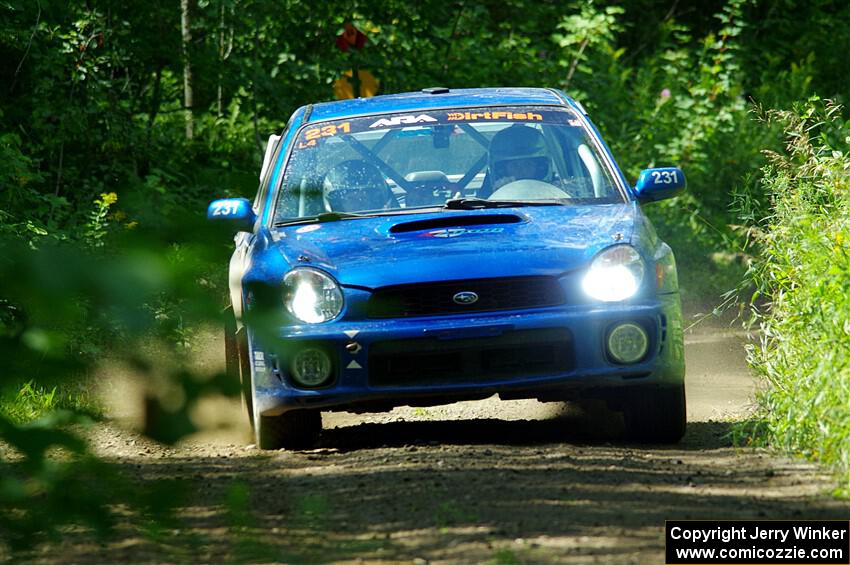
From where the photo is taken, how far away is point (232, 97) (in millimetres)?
14078

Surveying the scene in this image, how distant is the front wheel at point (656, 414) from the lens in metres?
Result: 5.93

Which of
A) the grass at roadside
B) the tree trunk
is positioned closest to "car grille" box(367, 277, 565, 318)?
the grass at roadside

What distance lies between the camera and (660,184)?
6.57 meters

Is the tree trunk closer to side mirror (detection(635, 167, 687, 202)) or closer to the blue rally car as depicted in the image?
the blue rally car

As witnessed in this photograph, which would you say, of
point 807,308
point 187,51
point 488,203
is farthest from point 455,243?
point 187,51

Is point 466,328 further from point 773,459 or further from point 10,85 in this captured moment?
point 10,85

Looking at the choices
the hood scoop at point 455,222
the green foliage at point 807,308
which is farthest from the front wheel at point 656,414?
the hood scoop at point 455,222

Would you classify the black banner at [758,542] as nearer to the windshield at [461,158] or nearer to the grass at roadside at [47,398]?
the grass at roadside at [47,398]

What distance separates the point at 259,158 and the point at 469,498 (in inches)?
394

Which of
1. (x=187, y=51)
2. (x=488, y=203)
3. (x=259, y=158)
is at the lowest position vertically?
(x=488, y=203)

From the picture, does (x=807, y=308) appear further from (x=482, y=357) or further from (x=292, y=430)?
(x=292, y=430)

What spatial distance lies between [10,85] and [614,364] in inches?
291

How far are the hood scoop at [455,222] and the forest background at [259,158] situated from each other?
104cm

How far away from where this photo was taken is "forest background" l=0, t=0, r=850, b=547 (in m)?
1.92
